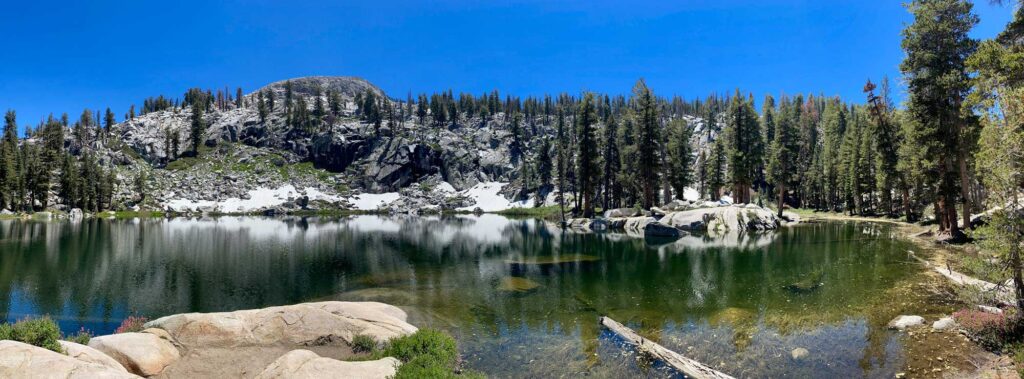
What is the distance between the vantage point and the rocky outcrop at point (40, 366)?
7977 mm

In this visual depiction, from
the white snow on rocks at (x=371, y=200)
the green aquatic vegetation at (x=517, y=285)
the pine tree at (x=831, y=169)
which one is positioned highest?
the pine tree at (x=831, y=169)

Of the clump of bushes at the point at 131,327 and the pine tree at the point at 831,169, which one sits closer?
the clump of bushes at the point at 131,327

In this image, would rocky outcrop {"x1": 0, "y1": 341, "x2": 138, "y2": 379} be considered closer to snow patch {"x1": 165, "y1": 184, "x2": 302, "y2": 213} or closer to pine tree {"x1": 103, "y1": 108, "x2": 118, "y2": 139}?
snow patch {"x1": 165, "y1": 184, "x2": 302, "y2": 213}

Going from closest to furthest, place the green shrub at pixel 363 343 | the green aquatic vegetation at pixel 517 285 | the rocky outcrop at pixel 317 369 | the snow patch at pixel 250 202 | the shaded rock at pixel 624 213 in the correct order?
the rocky outcrop at pixel 317 369, the green shrub at pixel 363 343, the green aquatic vegetation at pixel 517 285, the shaded rock at pixel 624 213, the snow patch at pixel 250 202

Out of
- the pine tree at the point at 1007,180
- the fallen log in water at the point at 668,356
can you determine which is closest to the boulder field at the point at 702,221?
the fallen log in water at the point at 668,356

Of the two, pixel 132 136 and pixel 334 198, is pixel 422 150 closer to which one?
pixel 334 198

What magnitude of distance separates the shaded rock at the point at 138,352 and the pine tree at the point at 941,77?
42.3 metres

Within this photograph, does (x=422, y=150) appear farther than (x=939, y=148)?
Yes

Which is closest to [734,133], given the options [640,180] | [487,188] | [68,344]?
[640,180]

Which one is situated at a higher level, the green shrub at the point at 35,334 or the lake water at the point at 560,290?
the green shrub at the point at 35,334

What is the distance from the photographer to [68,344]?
35.0ft

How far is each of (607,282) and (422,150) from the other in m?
143

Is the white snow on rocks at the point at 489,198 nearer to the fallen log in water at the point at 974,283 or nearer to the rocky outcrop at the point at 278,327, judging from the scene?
the fallen log in water at the point at 974,283

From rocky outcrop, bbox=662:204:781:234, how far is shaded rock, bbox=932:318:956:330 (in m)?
40.0
